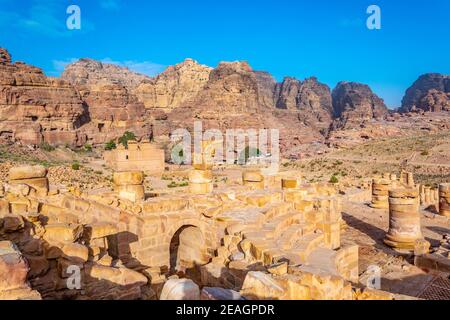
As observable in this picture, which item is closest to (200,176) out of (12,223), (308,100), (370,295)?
(12,223)

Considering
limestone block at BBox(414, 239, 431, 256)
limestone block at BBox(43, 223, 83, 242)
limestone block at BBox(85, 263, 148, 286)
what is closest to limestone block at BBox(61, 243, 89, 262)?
limestone block at BBox(85, 263, 148, 286)

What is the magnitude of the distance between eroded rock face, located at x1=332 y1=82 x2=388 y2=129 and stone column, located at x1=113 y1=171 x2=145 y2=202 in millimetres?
85272

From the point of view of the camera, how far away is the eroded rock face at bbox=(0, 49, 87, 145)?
164 feet

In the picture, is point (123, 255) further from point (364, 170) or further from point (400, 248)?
point (364, 170)

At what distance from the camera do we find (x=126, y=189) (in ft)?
30.5

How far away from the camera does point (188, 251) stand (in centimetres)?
916

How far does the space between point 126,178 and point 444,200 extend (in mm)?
14800

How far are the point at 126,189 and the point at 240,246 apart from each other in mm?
3772

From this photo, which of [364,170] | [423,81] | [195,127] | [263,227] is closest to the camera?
[263,227]

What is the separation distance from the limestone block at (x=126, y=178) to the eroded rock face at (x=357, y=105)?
85.2 meters

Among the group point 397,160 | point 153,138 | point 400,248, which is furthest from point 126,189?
point 153,138

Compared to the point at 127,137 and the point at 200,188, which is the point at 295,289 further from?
the point at 127,137

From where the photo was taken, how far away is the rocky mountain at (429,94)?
301 ft
